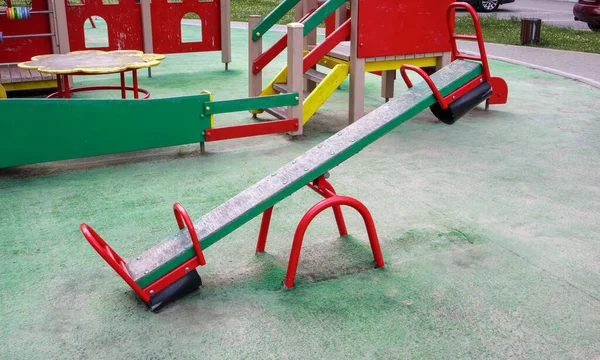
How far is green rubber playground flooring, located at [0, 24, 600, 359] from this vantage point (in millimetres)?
2512

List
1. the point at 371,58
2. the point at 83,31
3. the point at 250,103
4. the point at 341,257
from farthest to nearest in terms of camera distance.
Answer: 1. the point at 83,31
2. the point at 371,58
3. the point at 250,103
4. the point at 341,257

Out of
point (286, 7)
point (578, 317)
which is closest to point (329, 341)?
point (578, 317)

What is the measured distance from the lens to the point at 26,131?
4301 millimetres

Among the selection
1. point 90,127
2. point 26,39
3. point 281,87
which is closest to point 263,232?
point 90,127

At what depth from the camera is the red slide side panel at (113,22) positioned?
7.31m

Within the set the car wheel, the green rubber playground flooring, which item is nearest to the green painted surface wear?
the green rubber playground flooring

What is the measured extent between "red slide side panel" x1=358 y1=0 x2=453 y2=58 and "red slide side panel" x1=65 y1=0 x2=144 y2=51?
3.54 m

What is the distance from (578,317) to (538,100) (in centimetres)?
466

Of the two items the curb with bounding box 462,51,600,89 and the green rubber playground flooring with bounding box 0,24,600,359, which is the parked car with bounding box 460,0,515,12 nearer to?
the curb with bounding box 462,51,600,89

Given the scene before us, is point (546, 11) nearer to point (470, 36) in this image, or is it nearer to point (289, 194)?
point (470, 36)

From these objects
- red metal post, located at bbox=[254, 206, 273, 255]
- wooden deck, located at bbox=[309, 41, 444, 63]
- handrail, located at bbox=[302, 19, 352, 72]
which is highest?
handrail, located at bbox=[302, 19, 352, 72]

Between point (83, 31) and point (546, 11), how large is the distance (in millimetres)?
15233

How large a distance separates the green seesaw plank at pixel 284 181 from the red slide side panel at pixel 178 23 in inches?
219

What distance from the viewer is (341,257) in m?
3.23
